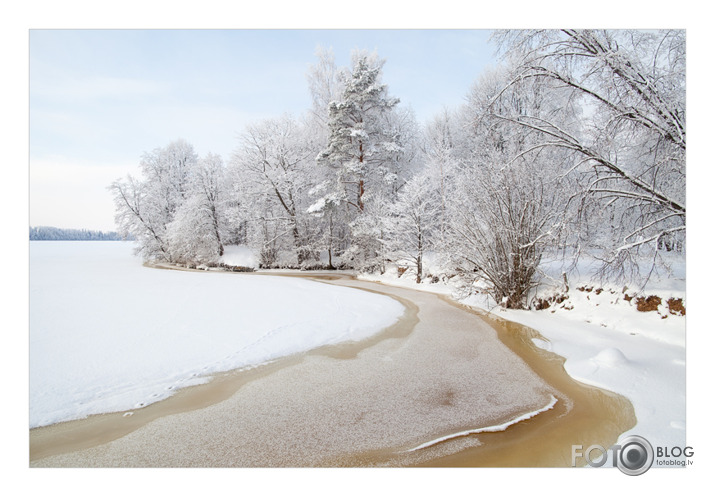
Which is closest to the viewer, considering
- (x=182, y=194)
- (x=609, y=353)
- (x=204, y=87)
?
(x=609, y=353)

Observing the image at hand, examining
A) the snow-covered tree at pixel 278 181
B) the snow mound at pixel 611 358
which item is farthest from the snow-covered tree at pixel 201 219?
the snow mound at pixel 611 358

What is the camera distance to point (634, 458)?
7.56ft

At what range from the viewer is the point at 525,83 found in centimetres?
459

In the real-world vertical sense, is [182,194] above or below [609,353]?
above

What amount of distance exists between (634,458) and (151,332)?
243 inches

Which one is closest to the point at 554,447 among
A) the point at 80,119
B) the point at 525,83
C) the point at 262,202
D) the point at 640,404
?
the point at 640,404

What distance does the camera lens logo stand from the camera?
2273mm

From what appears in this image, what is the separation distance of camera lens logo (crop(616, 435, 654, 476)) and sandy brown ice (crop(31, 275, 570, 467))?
0.82m

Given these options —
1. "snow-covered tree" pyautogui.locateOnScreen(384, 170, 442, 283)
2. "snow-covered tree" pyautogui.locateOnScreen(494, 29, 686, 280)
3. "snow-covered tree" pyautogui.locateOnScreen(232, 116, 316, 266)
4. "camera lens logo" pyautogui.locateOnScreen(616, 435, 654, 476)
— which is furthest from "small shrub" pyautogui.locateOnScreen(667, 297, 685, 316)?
"snow-covered tree" pyautogui.locateOnScreen(232, 116, 316, 266)

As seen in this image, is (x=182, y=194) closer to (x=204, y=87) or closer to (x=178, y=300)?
(x=178, y=300)

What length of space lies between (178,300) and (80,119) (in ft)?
15.5

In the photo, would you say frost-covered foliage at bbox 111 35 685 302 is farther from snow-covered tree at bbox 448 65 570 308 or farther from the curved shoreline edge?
the curved shoreline edge

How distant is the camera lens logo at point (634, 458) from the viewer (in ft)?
7.46

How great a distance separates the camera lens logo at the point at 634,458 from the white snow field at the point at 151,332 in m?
3.76
